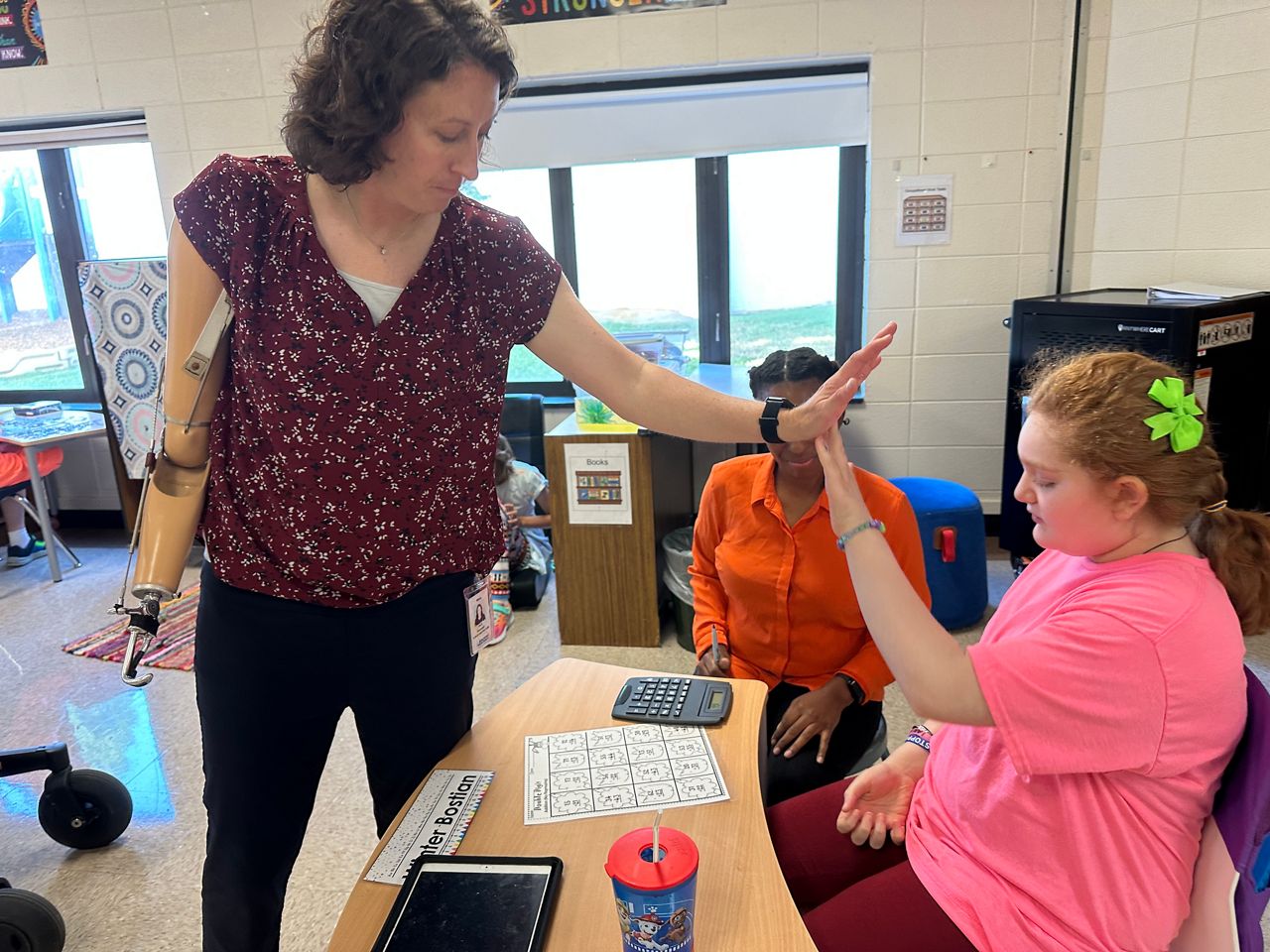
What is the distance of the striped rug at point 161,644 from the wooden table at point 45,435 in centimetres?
75

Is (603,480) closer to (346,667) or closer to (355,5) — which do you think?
(346,667)

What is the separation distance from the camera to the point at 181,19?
384cm

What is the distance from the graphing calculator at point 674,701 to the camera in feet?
4.32

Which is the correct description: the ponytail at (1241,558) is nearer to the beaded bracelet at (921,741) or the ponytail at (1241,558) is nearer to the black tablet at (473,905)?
the beaded bracelet at (921,741)

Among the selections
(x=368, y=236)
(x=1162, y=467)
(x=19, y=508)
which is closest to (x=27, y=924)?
(x=368, y=236)

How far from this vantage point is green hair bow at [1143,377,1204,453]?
0.97 metres

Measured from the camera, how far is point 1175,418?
0.98 m

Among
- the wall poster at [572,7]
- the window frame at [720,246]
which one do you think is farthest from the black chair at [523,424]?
the wall poster at [572,7]

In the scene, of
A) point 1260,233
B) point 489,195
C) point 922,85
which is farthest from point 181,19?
point 1260,233

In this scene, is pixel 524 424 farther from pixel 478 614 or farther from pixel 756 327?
pixel 478 614

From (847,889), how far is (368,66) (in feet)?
3.94

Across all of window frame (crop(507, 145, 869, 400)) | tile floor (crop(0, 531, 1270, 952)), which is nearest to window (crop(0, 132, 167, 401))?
tile floor (crop(0, 531, 1270, 952))

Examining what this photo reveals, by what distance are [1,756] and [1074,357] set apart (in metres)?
2.36

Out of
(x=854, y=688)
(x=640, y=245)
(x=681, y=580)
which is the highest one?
(x=640, y=245)
